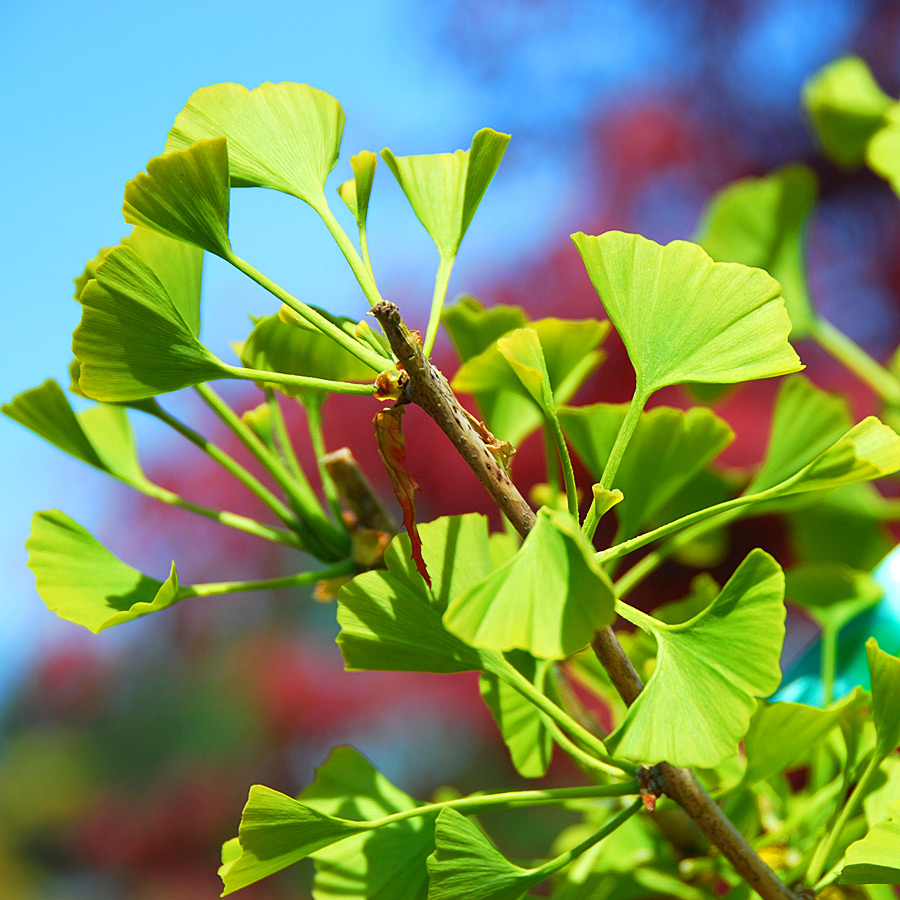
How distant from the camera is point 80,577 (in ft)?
0.91

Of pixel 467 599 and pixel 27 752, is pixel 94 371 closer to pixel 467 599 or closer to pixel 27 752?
pixel 467 599

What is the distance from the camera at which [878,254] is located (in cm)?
160

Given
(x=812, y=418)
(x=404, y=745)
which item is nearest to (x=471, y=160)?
(x=812, y=418)

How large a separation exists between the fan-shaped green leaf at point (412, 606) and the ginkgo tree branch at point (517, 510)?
0.07ft

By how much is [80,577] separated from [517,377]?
0.16 metres

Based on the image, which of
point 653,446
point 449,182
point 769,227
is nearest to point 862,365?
point 769,227

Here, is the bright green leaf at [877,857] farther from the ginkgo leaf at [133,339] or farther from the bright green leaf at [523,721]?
the ginkgo leaf at [133,339]

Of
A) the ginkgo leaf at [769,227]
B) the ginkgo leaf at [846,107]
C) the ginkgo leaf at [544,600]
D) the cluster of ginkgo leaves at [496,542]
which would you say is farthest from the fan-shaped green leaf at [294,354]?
the ginkgo leaf at [846,107]

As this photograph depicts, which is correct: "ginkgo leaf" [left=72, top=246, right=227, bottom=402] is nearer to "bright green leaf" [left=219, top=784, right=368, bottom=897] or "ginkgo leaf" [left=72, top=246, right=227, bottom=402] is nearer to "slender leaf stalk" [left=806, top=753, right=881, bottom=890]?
"bright green leaf" [left=219, top=784, right=368, bottom=897]

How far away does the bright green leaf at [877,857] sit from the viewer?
8.5 inches

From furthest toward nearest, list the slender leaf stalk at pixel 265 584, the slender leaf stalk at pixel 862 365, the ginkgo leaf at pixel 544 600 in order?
the slender leaf stalk at pixel 862 365 → the slender leaf stalk at pixel 265 584 → the ginkgo leaf at pixel 544 600

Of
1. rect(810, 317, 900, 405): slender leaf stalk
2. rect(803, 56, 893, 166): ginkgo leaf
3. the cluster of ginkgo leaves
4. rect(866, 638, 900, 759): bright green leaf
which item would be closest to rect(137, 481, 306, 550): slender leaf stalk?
the cluster of ginkgo leaves

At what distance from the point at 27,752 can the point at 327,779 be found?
16.4 ft

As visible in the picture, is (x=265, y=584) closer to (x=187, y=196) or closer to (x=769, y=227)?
(x=187, y=196)
